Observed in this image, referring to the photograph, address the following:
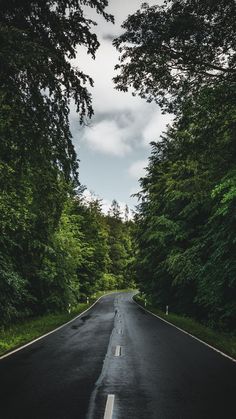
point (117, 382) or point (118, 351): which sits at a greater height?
point (118, 351)

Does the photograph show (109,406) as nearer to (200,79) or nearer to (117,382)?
(117,382)

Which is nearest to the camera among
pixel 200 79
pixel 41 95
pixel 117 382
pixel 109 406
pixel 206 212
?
pixel 109 406

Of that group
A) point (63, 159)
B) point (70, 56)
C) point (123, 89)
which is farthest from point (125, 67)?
point (63, 159)

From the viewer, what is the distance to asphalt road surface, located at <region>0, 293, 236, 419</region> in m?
6.42

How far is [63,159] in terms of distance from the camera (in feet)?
31.0

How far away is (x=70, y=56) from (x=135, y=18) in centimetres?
306

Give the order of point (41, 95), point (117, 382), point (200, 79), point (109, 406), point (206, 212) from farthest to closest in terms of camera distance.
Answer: point (206, 212), point (200, 79), point (41, 95), point (117, 382), point (109, 406)

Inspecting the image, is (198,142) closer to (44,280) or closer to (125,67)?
(125,67)

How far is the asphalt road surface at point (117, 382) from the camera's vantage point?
253 inches

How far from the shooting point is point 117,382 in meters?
8.46

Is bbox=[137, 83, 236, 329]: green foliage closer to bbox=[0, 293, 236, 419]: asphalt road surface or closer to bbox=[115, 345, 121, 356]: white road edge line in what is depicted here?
bbox=[0, 293, 236, 419]: asphalt road surface

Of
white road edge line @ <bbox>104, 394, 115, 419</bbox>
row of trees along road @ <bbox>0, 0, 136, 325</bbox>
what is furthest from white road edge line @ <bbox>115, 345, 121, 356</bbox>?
white road edge line @ <bbox>104, 394, 115, 419</bbox>

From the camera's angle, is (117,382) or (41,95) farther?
(41,95)

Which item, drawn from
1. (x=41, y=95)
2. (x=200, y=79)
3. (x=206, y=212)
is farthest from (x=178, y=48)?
(x=206, y=212)
